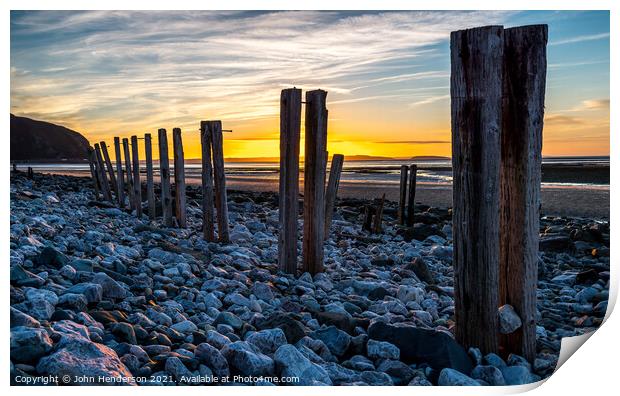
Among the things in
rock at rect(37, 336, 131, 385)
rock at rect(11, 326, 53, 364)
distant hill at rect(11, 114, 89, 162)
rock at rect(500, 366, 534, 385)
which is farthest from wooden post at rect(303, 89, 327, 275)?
distant hill at rect(11, 114, 89, 162)

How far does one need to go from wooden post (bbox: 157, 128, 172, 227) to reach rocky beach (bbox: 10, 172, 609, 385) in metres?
2.42

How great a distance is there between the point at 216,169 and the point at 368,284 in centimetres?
385

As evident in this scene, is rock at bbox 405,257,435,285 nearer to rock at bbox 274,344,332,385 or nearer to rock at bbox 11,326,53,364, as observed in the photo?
rock at bbox 274,344,332,385

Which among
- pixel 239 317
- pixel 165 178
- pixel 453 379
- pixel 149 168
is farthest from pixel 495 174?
pixel 149 168

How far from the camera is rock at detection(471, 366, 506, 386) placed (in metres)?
4.51

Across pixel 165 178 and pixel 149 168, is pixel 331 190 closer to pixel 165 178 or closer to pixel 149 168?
pixel 165 178

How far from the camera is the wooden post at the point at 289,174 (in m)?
7.12

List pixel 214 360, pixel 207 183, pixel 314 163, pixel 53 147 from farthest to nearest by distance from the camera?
pixel 53 147 < pixel 207 183 < pixel 314 163 < pixel 214 360

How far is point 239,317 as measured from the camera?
553 centimetres

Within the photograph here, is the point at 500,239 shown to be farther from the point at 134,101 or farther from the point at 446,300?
the point at 134,101

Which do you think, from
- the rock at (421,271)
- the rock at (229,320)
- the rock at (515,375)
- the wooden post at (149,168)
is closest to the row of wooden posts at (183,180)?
the wooden post at (149,168)

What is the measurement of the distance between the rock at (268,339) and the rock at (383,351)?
76 cm

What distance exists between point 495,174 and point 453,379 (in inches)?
65.2
